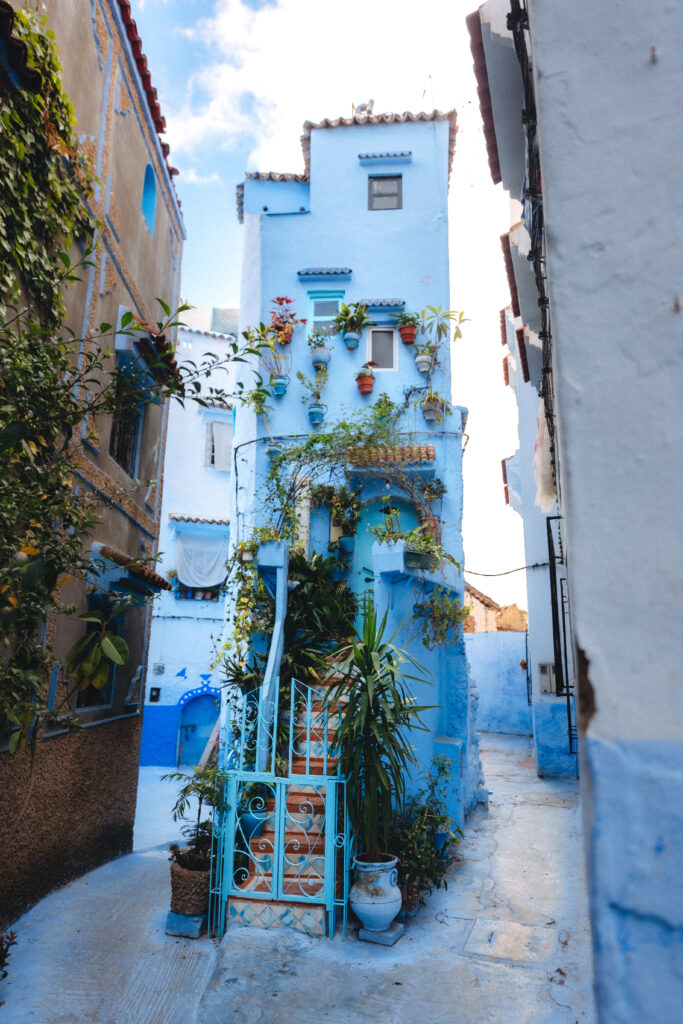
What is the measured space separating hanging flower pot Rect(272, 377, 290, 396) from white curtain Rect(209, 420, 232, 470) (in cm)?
760

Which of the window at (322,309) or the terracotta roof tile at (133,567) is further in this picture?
the window at (322,309)

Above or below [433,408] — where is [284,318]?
above

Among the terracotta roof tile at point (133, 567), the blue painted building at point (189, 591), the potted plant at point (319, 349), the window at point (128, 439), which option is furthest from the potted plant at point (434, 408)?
the blue painted building at point (189, 591)

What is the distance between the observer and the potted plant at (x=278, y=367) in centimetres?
1070

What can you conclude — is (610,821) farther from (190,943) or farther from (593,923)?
(190,943)

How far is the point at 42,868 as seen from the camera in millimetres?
5949

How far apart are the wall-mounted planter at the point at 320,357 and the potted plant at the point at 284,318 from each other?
0.50 m

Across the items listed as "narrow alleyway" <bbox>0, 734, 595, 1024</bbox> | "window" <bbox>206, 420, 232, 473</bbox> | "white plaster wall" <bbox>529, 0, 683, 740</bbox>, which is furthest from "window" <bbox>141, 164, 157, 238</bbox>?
"white plaster wall" <bbox>529, 0, 683, 740</bbox>

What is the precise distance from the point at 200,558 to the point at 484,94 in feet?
45.0

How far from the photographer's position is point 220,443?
18.3 m

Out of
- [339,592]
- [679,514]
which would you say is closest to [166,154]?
[339,592]

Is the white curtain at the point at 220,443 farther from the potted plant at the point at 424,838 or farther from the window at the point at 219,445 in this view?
the potted plant at the point at 424,838

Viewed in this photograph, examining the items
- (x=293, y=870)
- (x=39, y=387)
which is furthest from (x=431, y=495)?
(x=39, y=387)

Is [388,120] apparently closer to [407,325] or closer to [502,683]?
[407,325]
